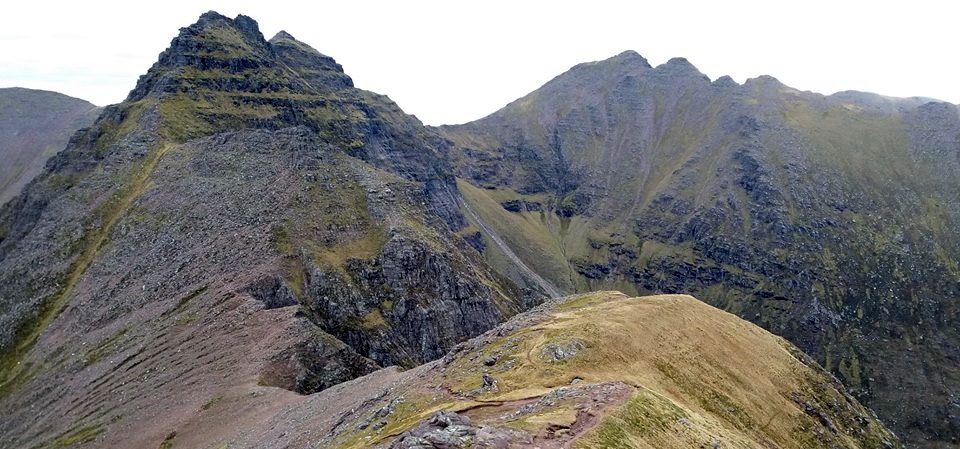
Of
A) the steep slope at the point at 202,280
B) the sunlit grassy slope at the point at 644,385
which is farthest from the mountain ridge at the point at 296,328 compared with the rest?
the steep slope at the point at 202,280

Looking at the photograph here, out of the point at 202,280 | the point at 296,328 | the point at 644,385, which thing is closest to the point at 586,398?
the point at 644,385

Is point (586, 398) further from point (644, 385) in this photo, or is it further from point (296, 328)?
point (296, 328)

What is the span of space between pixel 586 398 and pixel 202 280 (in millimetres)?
100493

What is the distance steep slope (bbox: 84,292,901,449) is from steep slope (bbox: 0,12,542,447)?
11827mm

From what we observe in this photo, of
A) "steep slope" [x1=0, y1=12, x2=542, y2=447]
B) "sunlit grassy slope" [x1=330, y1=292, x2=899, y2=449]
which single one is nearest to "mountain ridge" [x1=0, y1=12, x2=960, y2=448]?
"sunlit grassy slope" [x1=330, y1=292, x2=899, y2=449]

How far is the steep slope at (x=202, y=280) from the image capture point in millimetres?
97750

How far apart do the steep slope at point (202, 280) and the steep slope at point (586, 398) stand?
38.8ft

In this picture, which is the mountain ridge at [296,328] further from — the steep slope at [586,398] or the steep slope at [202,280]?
the steep slope at [202,280]

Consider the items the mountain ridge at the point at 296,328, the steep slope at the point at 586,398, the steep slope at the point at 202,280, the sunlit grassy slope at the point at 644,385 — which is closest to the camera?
the steep slope at the point at 586,398

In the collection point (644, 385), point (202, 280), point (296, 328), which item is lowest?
point (296, 328)

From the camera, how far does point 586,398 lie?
44094 millimetres

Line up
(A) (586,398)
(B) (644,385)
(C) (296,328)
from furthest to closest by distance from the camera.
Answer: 1. (C) (296,328)
2. (B) (644,385)
3. (A) (586,398)

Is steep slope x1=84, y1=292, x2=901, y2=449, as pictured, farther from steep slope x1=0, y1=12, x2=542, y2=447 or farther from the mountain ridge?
steep slope x1=0, y1=12, x2=542, y2=447

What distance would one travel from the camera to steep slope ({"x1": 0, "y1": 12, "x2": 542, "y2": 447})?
97750 millimetres
